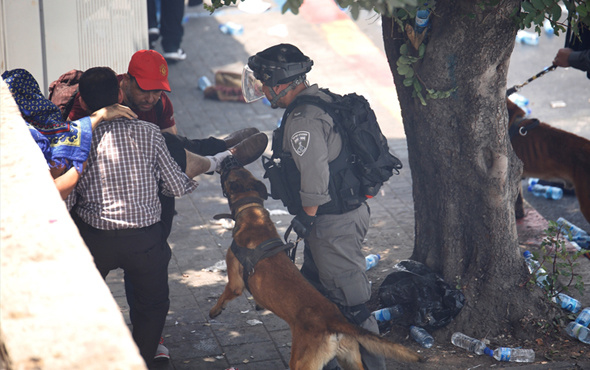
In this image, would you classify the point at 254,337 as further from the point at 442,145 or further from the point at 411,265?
the point at 442,145

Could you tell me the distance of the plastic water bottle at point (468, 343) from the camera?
4906 millimetres

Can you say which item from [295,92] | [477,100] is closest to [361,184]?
[295,92]

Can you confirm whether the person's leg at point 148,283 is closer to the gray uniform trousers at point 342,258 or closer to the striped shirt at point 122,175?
the striped shirt at point 122,175

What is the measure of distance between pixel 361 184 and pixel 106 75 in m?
1.72

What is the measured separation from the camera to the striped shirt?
3928mm

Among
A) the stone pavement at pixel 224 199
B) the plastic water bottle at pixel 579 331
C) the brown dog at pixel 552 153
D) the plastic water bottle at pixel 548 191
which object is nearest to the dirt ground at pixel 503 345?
the plastic water bottle at pixel 579 331

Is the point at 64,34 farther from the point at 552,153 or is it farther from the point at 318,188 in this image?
the point at 552,153

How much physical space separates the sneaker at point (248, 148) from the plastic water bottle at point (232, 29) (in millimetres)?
7743

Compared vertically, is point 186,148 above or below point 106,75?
below

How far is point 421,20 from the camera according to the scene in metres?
4.71

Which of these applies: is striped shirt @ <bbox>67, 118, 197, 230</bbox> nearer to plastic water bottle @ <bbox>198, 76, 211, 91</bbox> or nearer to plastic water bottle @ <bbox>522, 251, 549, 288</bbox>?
plastic water bottle @ <bbox>522, 251, 549, 288</bbox>

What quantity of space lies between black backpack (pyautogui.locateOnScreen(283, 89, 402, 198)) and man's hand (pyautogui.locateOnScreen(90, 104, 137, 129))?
1.03 m

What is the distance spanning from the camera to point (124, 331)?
1932mm

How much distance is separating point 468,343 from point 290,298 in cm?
152
